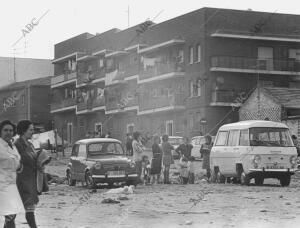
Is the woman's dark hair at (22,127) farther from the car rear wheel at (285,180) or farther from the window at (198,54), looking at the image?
the window at (198,54)

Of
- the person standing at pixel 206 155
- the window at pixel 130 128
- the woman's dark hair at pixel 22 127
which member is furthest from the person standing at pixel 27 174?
the window at pixel 130 128

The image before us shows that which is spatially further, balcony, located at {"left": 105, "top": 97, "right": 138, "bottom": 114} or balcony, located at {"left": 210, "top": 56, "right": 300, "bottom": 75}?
balcony, located at {"left": 105, "top": 97, "right": 138, "bottom": 114}

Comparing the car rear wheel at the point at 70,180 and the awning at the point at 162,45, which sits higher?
the awning at the point at 162,45

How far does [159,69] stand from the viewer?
62.9m

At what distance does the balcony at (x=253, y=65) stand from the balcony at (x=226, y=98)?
1.67 meters

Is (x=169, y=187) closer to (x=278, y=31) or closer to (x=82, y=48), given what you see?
(x=278, y=31)

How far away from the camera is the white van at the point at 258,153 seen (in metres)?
23.5

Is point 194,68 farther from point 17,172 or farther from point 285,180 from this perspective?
point 17,172

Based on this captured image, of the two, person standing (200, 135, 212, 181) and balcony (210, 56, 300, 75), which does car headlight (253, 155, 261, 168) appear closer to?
person standing (200, 135, 212, 181)

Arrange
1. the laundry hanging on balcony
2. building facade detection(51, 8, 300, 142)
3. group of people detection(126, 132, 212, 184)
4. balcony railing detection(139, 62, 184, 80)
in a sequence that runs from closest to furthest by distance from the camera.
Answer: group of people detection(126, 132, 212, 184) < building facade detection(51, 8, 300, 142) < balcony railing detection(139, 62, 184, 80) < the laundry hanging on balcony

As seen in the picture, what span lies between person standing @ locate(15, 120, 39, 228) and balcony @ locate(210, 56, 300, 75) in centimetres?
4605

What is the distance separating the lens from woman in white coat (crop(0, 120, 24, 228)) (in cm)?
977

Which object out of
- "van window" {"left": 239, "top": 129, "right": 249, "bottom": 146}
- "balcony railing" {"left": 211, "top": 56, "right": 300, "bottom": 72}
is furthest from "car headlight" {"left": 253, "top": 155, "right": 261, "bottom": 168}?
"balcony railing" {"left": 211, "top": 56, "right": 300, "bottom": 72}

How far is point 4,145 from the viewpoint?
9984mm
